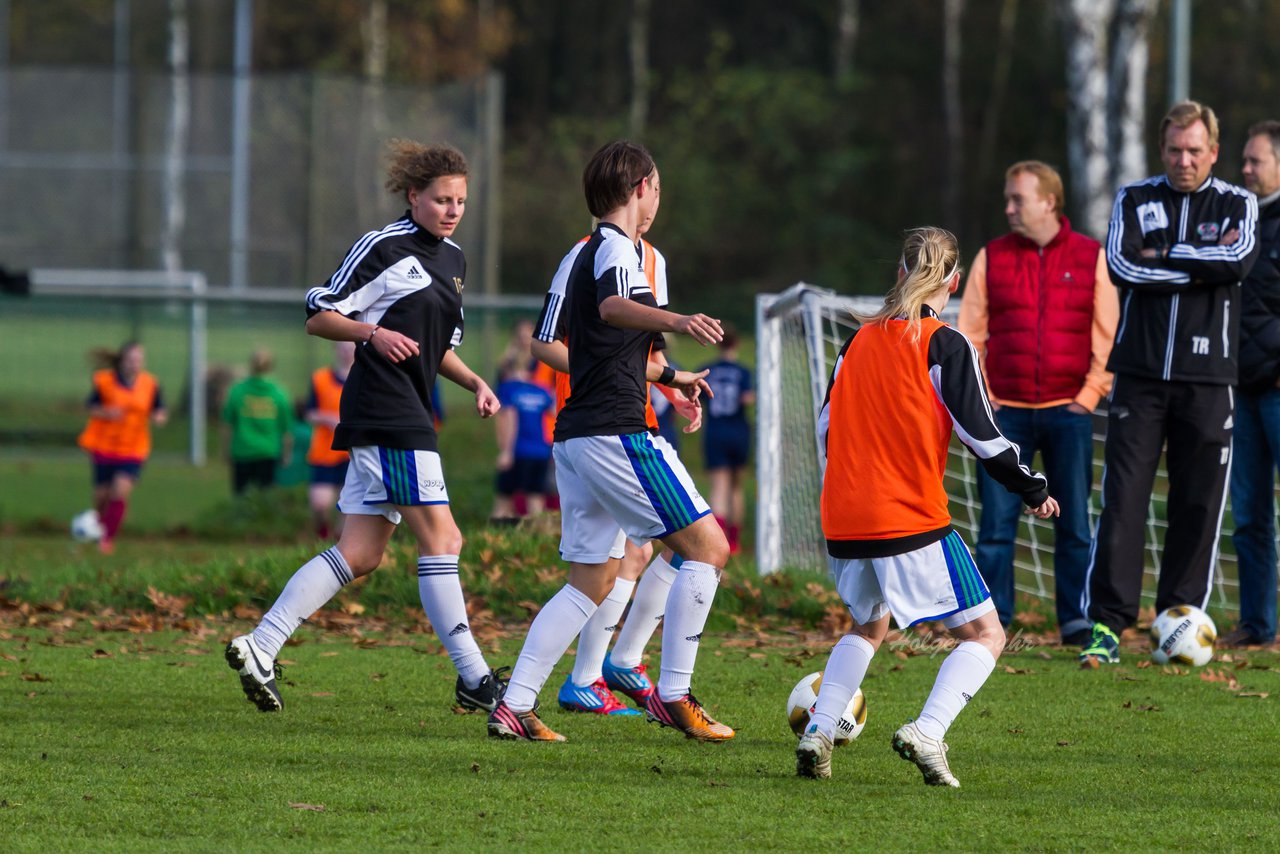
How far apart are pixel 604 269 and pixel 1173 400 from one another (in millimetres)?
3150

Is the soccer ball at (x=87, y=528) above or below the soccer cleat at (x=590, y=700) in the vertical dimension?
below

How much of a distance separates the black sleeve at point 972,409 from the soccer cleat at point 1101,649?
2.58 metres

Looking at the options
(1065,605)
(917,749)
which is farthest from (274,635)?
(1065,605)

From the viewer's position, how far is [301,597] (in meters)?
6.07

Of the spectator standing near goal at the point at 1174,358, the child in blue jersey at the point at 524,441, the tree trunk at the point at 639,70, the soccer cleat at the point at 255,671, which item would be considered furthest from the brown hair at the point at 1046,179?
the tree trunk at the point at 639,70

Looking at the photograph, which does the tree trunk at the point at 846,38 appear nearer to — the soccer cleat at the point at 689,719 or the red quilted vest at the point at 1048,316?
the red quilted vest at the point at 1048,316

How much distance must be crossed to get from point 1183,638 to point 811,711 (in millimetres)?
2535

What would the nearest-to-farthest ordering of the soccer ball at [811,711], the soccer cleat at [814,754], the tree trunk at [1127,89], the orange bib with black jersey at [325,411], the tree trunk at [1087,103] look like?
the soccer cleat at [814,754], the soccer ball at [811,711], the orange bib with black jersey at [325,411], the tree trunk at [1127,89], the tree trunk at [1087,103]

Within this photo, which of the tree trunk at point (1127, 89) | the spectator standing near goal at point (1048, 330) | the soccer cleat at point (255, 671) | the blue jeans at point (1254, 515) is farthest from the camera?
the tree trunk at point (1127, 89)

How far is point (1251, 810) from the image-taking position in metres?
4.79

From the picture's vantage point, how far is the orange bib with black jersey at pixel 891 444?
5.04 metres

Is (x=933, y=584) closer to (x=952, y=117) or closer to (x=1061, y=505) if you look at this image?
(x=1061, y=505)

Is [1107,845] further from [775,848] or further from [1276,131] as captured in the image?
[1276,131]

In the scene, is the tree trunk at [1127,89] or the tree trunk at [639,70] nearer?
the tree trunk at [1127,89]
